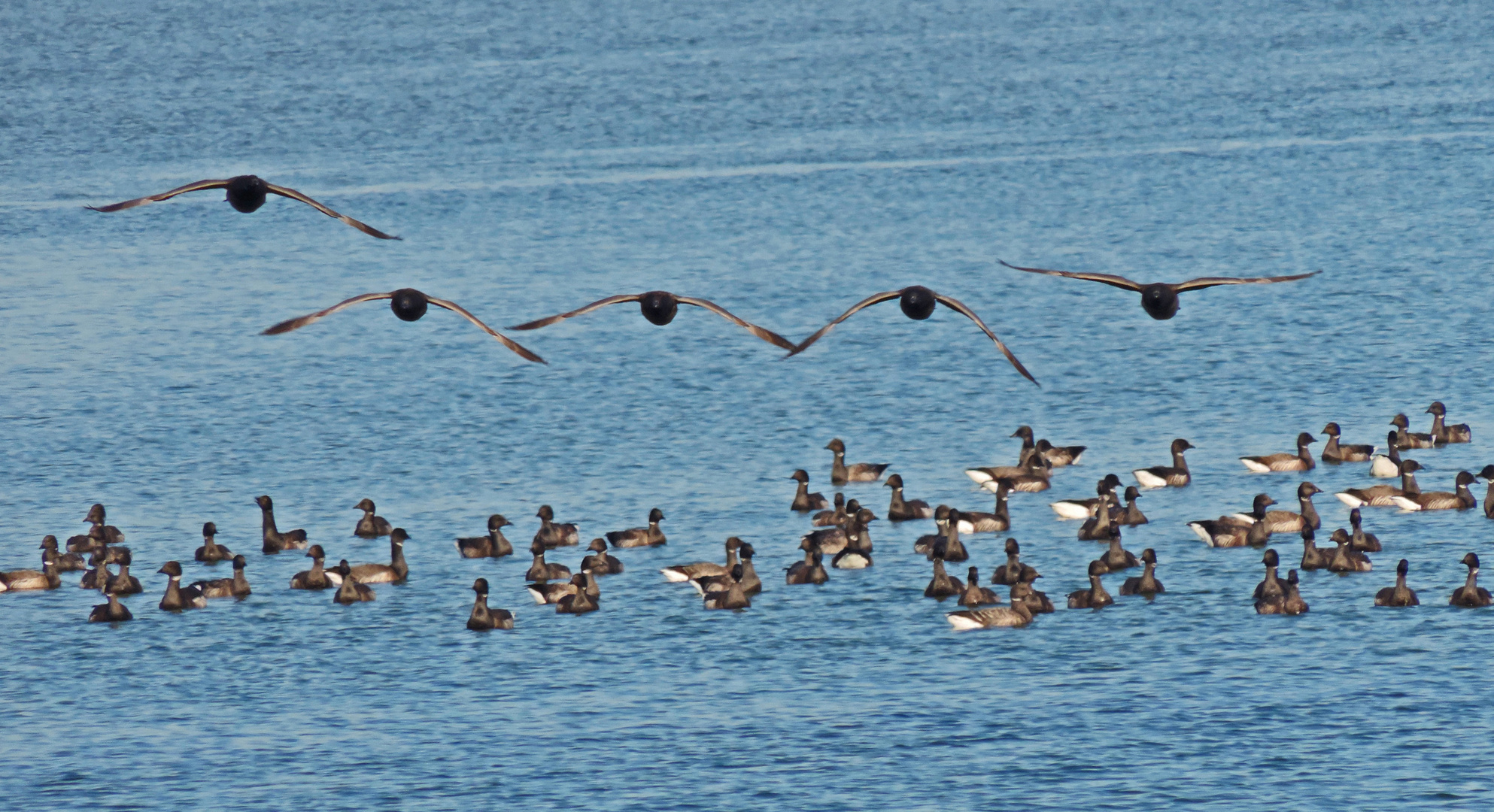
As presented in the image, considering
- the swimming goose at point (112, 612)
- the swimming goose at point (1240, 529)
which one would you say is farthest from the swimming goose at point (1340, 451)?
the swimming goose at point (112, 612)

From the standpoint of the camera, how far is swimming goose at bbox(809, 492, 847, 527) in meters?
38.3

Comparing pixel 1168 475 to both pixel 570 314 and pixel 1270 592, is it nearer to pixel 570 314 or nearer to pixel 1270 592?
pixel 1270 592

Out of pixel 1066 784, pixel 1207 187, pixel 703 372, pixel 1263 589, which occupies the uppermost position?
pixel 1207 187

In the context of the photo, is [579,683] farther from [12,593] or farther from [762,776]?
[12,593]

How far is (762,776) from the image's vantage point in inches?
1104

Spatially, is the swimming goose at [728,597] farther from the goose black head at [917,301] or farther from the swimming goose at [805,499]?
the goose black head at [917,301]

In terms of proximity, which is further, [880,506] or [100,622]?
[880,506]

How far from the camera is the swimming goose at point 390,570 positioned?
3569 cm

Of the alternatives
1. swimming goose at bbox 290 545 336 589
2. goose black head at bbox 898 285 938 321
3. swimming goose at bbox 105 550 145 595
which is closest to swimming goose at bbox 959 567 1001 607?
swimming goose at bbox 290 545 336 589

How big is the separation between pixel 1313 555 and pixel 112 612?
1823 centimetres

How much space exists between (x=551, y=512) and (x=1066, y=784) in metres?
12.7

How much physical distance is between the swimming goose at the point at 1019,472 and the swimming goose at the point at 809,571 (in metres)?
6.58

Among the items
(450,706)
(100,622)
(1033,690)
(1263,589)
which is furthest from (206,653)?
(1263,589)

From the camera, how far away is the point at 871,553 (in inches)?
1464
